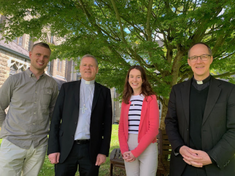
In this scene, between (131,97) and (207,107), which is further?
(131,97)

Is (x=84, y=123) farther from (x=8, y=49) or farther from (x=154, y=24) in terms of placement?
(x=8, y=49)

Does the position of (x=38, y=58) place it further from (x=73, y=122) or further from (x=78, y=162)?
(x=78, y=162)

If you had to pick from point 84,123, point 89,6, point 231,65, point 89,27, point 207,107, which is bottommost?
point 84,123

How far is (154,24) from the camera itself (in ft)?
14.5

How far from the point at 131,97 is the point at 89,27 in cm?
258

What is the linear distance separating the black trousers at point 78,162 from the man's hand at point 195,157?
4.06 ft

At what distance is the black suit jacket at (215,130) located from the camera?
6.38 feet

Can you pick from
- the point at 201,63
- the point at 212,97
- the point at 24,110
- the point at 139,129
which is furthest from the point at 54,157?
the point at 201,63

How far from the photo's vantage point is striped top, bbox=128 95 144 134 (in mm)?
2596

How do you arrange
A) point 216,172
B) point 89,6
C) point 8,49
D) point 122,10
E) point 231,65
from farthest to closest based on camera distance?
1. point 8,49
2. point 231,65
3. point 89,6
4. point 122,10
5. point 216,172

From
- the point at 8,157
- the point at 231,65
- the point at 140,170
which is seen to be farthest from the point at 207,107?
the point at 231,65

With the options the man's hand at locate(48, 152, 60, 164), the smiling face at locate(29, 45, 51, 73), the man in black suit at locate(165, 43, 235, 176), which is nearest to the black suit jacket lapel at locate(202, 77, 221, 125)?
the man in black suit at locate(165, 43, 235, 176)

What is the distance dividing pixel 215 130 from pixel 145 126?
89cm

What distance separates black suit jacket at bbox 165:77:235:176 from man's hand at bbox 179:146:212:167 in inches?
2.5
